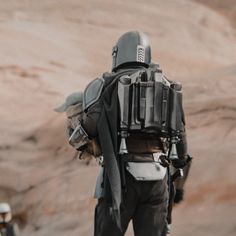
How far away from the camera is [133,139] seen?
5.20 metres

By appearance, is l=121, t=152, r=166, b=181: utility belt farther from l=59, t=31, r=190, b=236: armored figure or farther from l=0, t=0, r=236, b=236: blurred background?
l=0, t=0, r=236, b=236: blurred background

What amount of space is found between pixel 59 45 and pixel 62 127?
24.3ft

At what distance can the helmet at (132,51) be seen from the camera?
5.31 m

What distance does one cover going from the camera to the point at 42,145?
10555 mm

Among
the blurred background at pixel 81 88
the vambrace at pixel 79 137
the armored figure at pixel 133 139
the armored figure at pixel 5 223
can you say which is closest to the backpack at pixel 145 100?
the armored figure at pixel 133 139

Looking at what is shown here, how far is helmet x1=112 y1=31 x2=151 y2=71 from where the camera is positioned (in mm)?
5309

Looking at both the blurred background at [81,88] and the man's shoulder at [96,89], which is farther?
the blurred background at [81,88]

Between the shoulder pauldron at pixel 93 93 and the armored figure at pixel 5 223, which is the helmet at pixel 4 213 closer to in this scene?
the armored figure at pixel 5 223

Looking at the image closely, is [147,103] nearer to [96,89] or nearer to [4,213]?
[96,89]

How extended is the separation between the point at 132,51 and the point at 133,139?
45 centimetres

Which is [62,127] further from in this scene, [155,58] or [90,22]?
[90,22]

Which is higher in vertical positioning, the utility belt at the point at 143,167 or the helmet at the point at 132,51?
the helmet at the point at 132,51

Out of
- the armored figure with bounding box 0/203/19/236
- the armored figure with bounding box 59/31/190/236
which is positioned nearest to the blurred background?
the armored figure with bounding box 0/203/19/236

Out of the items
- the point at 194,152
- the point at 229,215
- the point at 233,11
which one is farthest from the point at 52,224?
the point at 233,11
